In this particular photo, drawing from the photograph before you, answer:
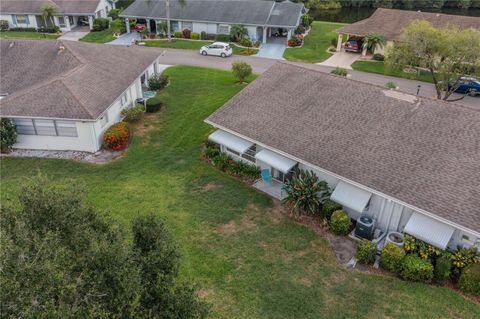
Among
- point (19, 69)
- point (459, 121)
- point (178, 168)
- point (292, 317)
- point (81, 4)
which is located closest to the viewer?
point (292, 317)

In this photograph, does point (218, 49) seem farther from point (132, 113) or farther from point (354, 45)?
point (132, 113)

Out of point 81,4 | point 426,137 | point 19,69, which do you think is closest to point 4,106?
point 19,69

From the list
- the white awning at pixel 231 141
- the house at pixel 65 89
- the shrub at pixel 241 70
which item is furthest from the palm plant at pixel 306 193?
the shrub at pixel 241 70

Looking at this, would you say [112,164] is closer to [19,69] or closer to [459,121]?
[19,69]

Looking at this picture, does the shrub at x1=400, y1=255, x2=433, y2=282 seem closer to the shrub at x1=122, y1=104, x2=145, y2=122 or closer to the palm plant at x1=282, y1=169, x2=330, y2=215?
the palm plant at x1=282, y1=169, x2=330, y2=215

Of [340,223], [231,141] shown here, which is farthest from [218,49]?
[340,223]

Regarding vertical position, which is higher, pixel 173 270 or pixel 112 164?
pixel 173 270
